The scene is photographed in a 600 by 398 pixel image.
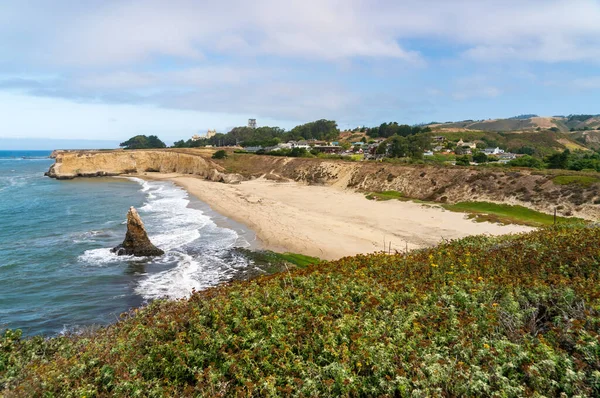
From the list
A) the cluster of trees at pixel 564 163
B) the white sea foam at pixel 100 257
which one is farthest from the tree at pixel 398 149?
the white sea foam at pixel 100 257

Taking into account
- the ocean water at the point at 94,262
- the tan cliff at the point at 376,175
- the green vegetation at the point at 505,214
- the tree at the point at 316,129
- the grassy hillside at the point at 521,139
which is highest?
the tree at the point at 316,129

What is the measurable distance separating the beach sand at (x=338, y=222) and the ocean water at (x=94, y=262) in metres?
2.66

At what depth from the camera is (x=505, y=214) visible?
1249 inches

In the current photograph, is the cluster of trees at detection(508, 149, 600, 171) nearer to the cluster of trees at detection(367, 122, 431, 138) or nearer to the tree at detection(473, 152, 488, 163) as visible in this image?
the tree at detection(473, 152, 488, 163)

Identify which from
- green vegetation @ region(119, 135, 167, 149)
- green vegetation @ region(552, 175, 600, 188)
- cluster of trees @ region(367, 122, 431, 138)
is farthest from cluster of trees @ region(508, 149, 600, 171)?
green vegetation @ region(119, 135, 167, 149)

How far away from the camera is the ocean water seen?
15.6 meters

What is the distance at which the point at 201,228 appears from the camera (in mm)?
30922

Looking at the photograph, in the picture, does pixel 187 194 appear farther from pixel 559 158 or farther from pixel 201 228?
pixel 559 158

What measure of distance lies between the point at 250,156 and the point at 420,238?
60691 millimetres

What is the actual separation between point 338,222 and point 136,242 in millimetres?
15831

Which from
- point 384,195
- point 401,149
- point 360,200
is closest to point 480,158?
point 401,149

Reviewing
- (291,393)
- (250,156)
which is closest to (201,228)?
(291,393)

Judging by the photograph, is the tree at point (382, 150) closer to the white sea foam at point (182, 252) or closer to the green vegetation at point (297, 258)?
the white sea foam at point (182, 252)

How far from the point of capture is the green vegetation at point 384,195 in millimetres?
41281
